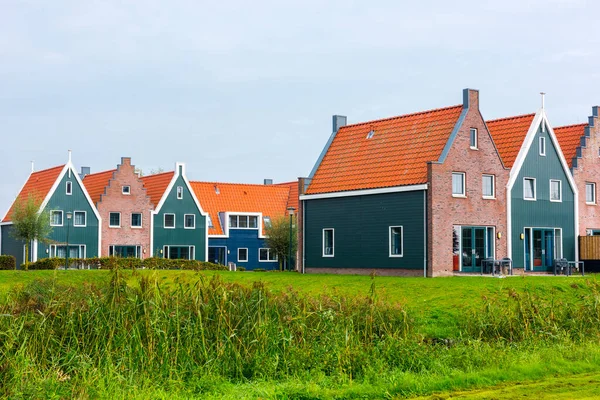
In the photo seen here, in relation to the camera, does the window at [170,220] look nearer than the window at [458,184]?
No

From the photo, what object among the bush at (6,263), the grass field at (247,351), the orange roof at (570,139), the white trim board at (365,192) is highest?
the orange roof at (570,139)

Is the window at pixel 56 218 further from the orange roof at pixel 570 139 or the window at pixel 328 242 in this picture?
the orange roof at pixel 570 139

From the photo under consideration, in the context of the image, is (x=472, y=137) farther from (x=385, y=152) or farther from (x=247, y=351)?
(x=247, y=351)

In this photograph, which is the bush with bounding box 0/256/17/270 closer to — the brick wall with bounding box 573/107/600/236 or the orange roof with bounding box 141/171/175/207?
the orange roof with bounding box 141/171/175/207

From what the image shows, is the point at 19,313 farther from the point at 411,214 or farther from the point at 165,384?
the point at 411,214

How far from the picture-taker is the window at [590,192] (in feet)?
150

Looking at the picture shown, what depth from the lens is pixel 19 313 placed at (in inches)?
482

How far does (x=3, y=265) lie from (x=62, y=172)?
13.4m

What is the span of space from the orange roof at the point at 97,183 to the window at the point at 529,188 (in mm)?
30516

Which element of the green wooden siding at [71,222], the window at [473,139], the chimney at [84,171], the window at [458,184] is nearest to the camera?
the window at [458,184]

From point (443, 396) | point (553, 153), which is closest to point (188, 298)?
point (443, 396)

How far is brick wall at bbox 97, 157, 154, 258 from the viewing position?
58.3m

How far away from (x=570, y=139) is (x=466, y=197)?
12.8 meters

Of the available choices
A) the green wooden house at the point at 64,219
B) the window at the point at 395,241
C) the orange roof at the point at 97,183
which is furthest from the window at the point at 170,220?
the window at the point at 395,241
